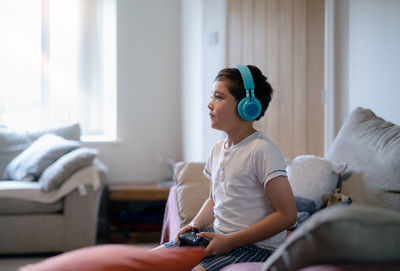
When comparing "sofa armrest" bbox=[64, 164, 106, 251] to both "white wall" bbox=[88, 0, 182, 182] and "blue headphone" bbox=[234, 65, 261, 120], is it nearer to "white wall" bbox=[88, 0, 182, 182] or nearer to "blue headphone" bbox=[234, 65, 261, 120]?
"white wall" bbox=[88, 0, 182, 182]

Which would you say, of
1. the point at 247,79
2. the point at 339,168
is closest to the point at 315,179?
the point at 339,168

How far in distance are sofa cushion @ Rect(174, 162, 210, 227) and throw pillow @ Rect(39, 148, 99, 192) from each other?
1297 millimetres

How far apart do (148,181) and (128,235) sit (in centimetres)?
86

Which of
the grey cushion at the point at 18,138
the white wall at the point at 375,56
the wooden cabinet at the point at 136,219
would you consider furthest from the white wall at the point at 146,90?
the white wall at the point at 375,56

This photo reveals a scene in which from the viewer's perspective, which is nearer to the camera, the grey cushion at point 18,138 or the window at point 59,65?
the grey cushion at point 18,138

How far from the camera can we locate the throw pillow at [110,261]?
2.41 ft

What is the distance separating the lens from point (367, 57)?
7.97 ft

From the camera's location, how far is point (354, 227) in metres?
0.56

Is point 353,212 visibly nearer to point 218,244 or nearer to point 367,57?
point 218,244

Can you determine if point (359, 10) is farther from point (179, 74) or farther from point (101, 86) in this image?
point (101, 86)

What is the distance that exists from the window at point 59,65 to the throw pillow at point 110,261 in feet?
12.4

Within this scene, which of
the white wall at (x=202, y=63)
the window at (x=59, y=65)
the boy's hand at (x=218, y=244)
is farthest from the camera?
the window at (x=59, y=65)

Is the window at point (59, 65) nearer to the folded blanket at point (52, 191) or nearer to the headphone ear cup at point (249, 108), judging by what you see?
the folded blanket at point (52, 191)

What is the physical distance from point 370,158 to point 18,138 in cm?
317
